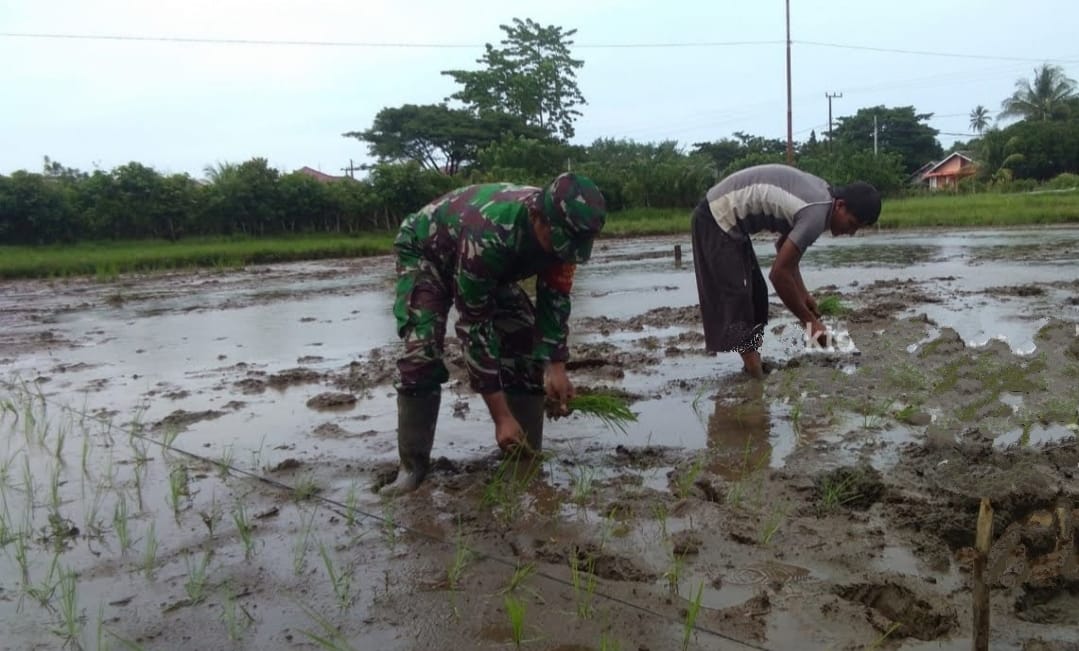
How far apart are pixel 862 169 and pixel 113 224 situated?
24.7 m

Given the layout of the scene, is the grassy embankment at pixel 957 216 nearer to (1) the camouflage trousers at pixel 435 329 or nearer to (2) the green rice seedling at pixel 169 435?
(1) the camouflage trousers at pixel 435 329

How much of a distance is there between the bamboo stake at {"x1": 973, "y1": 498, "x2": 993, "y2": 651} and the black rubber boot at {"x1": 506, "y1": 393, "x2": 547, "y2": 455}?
1.85 metres

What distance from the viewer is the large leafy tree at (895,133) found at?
51.8 m

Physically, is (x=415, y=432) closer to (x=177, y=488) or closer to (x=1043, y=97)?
(x=177, y=488)

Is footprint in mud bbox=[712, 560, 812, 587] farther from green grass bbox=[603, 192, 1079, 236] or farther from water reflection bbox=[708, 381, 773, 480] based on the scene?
green grass bbox=[603, 192, 1079, 236]

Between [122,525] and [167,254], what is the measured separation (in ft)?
56.8

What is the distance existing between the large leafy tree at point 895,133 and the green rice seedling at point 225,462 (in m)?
51.8

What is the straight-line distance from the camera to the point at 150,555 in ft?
8.40

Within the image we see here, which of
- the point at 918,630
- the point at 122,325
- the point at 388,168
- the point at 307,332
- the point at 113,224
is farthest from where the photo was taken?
the point at 388,168

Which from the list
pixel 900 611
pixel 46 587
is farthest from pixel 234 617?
pixel 900 611

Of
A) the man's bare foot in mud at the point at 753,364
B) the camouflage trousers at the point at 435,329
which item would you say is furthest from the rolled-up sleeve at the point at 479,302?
the man's bare foot in mud at the point at 753,364

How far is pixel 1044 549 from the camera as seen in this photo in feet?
7.78

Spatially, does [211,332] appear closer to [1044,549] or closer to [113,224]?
[1044,549]

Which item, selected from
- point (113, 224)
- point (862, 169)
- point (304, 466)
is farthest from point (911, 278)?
point (862, 169)
